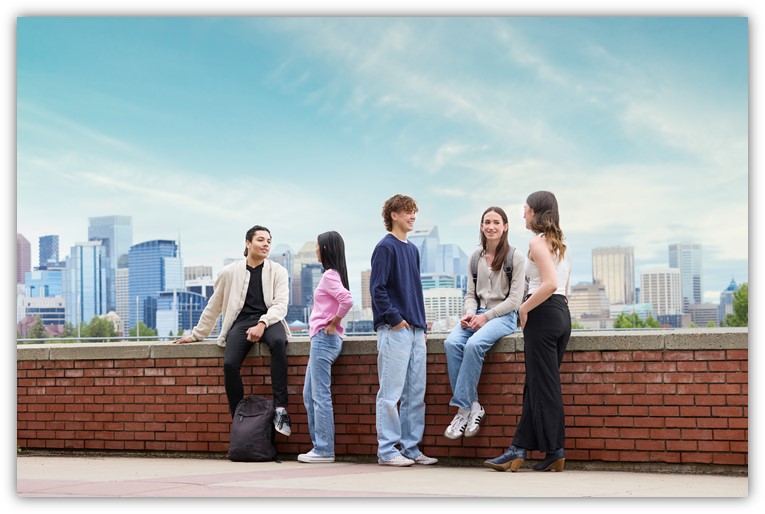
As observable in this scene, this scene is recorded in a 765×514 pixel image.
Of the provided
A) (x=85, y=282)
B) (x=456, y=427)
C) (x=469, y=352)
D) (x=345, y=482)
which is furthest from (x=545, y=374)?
(x=85, y=282)

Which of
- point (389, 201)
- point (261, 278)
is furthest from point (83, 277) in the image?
point (389, 201)

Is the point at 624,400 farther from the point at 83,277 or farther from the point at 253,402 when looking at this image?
the point at 83,277

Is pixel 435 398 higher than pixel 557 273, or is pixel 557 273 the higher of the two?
pixel 557 273

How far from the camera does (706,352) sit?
Answer: 21.6 feet

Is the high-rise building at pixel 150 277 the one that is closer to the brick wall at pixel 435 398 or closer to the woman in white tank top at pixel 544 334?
the brick wall at pixel 435 398

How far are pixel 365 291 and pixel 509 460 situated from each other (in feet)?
5.81

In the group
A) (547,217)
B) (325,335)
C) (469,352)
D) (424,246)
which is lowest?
(469,352)

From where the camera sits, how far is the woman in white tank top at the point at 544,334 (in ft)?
21.1

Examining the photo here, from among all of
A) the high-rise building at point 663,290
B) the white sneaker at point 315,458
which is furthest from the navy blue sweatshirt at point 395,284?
the high-rise building at point 663,290

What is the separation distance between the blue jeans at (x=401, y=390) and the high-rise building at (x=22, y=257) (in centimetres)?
250

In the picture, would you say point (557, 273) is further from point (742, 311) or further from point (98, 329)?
point (98, 329)

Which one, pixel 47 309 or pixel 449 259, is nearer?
pixel 47 309

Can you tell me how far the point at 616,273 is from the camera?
3834cm

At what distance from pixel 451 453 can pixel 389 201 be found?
1.93 metres
